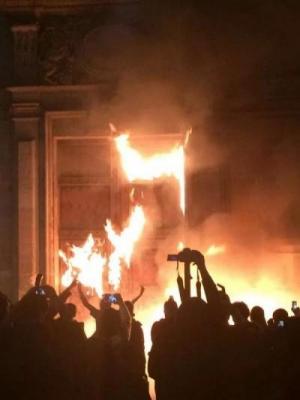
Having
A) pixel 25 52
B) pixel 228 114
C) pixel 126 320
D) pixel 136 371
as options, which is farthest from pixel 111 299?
pixel 25 52

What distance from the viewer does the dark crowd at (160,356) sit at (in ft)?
14.6

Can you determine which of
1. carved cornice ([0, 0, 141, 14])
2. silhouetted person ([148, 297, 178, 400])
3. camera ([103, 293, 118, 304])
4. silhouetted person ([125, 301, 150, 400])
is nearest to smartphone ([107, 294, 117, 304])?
camera ([103, 293, 118, 304])

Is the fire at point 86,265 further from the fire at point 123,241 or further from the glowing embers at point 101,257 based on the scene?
the fire at point 123,241

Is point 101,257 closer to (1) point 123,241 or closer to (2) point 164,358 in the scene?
(1) point 123,241

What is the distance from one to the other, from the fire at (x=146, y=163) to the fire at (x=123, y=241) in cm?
64

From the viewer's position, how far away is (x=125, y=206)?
13.3 m

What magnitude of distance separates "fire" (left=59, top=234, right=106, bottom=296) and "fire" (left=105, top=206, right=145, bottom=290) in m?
0.22

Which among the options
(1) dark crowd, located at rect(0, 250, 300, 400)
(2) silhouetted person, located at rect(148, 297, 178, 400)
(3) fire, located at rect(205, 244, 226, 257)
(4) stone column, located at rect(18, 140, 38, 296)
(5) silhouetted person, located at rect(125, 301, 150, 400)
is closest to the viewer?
(1) dark crowd, located at rect(0, 250, 300, 400)

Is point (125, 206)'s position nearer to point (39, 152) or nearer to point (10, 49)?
point (39, 152)

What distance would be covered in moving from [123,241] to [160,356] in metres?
7.91

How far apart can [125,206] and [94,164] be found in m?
0.99

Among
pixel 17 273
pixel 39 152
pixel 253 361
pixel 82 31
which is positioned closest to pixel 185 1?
pixel 82 31

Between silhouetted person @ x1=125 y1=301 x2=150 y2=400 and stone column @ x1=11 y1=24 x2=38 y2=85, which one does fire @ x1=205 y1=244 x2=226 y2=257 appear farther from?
silhouetted person @ x1=125 y1=301 x2=150 y2=400

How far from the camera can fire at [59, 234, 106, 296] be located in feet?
42.0
